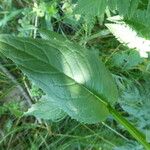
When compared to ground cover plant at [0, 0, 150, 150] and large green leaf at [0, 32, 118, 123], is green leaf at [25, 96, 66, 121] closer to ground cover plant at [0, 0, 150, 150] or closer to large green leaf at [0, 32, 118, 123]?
ground cover plant at [0, 0, 150, 150]

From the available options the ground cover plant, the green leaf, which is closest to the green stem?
the ground cover plant

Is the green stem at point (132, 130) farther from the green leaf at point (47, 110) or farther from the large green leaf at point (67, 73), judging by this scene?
the green leaf at point (47, 110)

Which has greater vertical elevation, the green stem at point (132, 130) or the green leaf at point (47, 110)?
the green stem at point (132, 130)

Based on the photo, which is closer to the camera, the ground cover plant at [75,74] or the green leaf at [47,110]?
the ground cover plant at [75,74]

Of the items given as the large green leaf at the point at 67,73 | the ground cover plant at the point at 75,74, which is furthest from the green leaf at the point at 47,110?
the large green leaf at the point at 67,73

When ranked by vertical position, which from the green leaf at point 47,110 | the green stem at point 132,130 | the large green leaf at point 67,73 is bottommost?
the green leaf at point 47,110

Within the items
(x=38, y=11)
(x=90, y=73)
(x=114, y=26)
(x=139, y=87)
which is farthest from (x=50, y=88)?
(x=38, y=11)

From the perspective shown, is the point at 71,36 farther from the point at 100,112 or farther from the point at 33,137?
the point at 100,112
